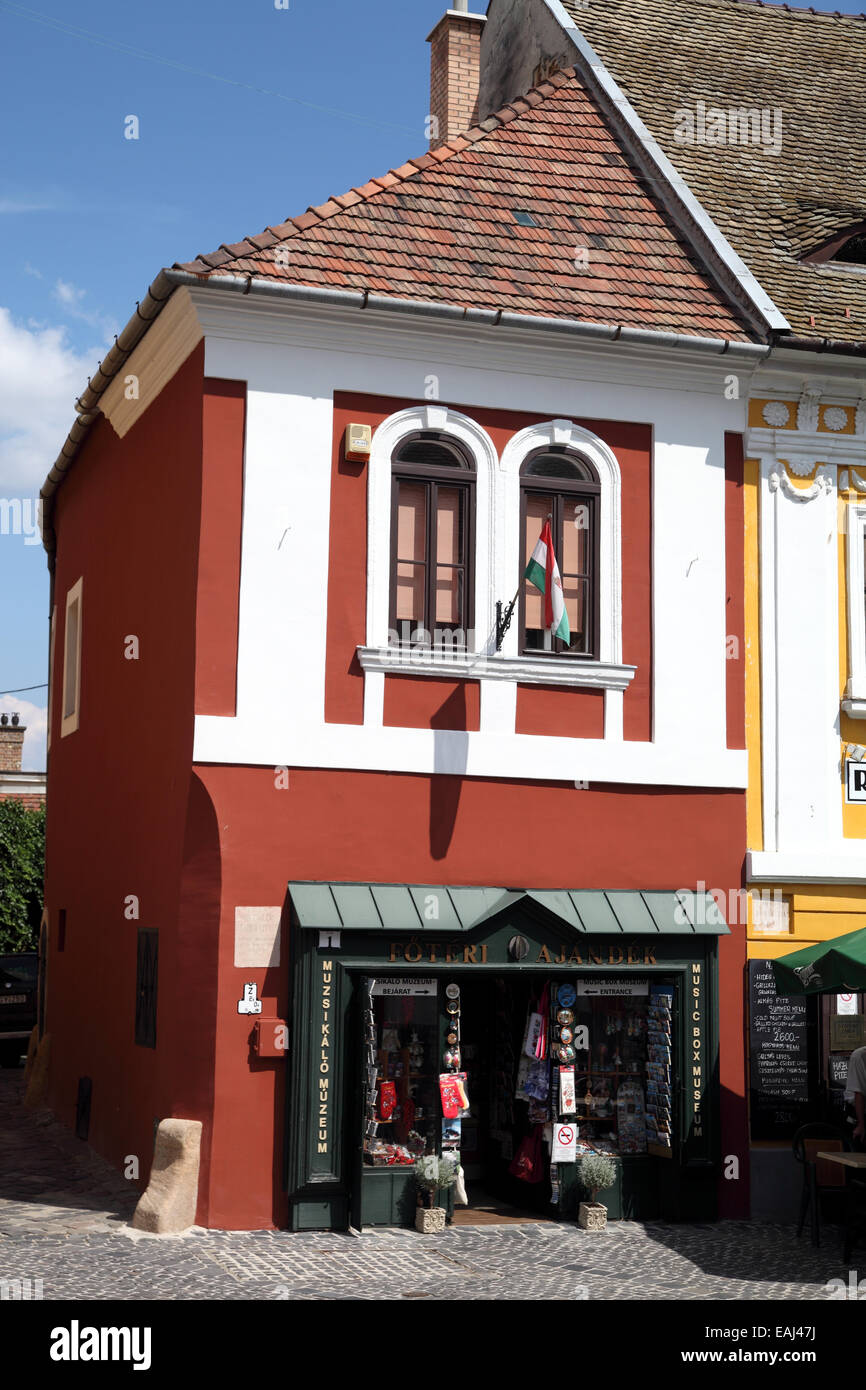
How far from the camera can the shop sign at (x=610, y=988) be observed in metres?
12.3

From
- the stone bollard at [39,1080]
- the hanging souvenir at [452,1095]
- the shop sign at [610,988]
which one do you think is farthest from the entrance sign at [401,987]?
the stone bollard at [39,1080]

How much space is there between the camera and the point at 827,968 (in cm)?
1152

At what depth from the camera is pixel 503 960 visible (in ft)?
39.4

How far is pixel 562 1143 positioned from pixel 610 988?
1.26 meters

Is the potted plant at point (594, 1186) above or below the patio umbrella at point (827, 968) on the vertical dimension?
below

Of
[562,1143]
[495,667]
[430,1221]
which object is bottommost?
[430,1221]

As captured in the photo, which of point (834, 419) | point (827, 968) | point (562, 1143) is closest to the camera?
point (827, 968)

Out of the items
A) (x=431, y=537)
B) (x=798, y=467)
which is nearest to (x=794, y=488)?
(x=798, y=467)

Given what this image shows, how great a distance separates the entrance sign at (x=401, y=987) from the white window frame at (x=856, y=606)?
439 centimetres

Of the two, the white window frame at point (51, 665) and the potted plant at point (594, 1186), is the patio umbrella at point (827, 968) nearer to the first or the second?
the potted plant at point (594, 1186)

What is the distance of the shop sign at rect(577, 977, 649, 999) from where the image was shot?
12.3 meters

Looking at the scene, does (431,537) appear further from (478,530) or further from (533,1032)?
(533,1032)

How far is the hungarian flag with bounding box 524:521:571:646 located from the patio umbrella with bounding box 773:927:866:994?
10.1ft

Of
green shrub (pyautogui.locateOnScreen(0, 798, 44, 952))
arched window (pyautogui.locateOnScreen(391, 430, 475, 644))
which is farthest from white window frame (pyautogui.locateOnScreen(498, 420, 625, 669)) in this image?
green shrub (pyautogui.locateOnScreen(0, 798, 44, 952))
